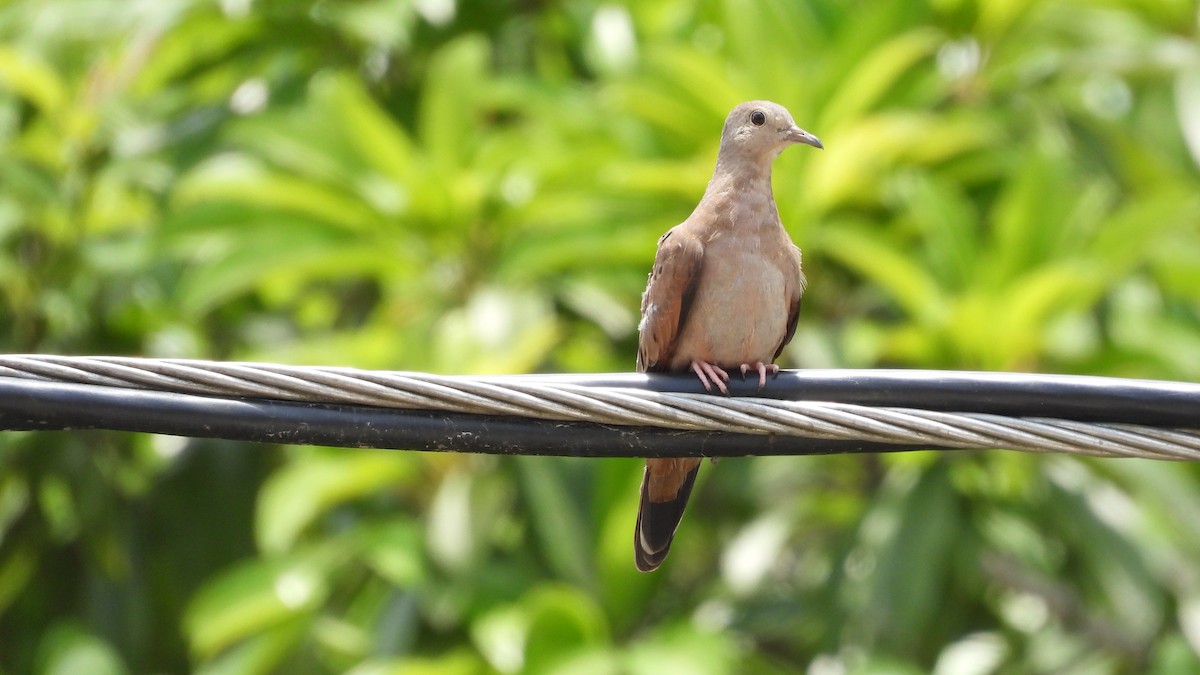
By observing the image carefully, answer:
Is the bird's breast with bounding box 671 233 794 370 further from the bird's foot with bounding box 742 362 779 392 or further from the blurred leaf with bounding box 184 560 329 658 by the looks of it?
the blurred leaf with bounding box 184 560 329 658

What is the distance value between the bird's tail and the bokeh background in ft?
3.92

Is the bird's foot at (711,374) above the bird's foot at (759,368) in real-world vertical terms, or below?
below

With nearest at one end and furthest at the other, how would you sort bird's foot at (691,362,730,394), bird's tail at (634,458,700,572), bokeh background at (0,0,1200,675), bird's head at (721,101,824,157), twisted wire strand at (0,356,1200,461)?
twisted wire strand at (0,356,1200,461)
bird's foot at (691,362,730,394)
bird's tail at (634,458,700,572)
bird's head at (721,101,824,157)
bokeh background at (0,0,1200,675)

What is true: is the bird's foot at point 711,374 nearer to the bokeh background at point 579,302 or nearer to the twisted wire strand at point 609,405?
the twisted wire strand at point 609,405

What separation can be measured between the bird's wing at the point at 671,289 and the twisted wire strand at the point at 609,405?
1.13 metres

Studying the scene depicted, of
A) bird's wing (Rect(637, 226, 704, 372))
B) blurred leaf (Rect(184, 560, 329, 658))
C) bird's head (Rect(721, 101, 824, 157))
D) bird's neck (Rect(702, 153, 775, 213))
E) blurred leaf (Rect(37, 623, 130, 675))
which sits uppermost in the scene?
bird's head (Rect(721, 101, 824, 157))

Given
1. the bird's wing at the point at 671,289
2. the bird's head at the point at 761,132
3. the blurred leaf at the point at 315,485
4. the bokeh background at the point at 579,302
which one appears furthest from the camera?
the bokeh background at the point at 579,302

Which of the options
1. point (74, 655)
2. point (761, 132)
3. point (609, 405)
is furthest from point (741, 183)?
point (74, 655)

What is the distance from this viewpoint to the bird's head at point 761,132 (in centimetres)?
414

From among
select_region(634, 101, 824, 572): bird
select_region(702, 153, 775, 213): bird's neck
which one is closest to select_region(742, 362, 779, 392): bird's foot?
select_region(634, 101, 824, 572): bird

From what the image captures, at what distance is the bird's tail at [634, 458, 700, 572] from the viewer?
3570 millimetres

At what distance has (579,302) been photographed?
5859mm

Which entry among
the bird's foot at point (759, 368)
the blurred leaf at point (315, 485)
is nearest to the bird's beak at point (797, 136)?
the bird's foot at point (759, 368)

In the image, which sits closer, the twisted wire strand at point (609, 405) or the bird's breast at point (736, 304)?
the twisted wire strand at point (609, 405)
